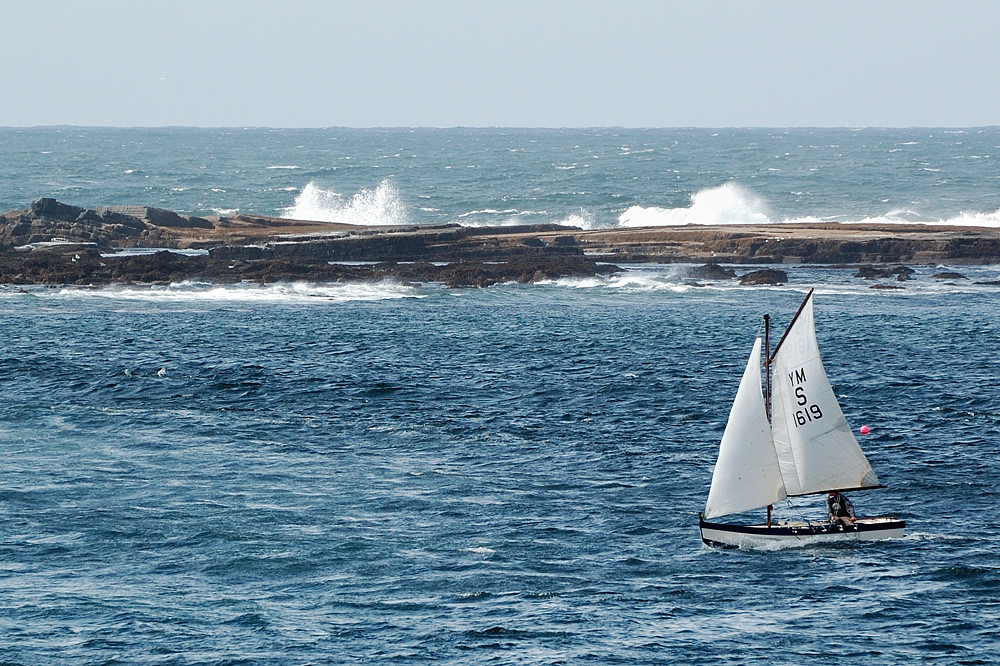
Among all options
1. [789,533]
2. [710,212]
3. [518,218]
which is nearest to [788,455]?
[789,533]

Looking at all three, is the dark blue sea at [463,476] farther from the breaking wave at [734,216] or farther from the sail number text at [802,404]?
the breaking wave at [734,216]

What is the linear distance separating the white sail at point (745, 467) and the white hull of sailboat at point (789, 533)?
0.43 m

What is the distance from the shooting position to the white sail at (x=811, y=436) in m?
30.8

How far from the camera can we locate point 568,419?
4325 centimetres

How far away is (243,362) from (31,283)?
26.8 m

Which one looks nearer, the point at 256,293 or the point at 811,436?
the point at 811,436

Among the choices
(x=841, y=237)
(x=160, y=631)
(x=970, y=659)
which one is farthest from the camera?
(x=841, y=237)

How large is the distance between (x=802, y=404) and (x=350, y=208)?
10191cm

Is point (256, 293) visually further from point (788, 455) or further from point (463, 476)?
point (788, 455)

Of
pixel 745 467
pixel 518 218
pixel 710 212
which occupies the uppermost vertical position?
pixel 710 212

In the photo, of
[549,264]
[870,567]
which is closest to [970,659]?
[870,567]

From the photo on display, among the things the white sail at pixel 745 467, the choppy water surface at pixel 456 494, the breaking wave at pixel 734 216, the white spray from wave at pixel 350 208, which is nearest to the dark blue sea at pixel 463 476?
the choppy water surface at pixel 456 494

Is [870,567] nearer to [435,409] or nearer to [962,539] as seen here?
→ [962,539]

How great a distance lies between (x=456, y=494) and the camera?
115ft
